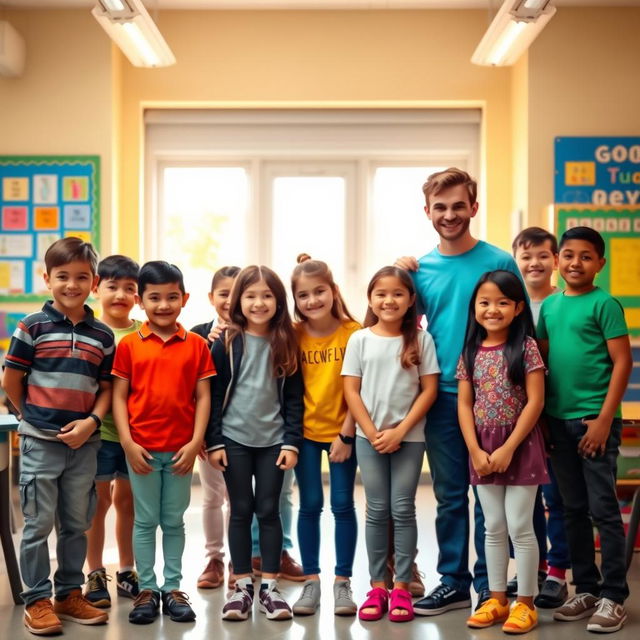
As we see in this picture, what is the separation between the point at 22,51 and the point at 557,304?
11.8 feet

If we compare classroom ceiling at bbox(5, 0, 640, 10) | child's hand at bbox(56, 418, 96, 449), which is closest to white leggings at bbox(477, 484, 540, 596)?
child's hand at bbox(56, 418, 96, 449)

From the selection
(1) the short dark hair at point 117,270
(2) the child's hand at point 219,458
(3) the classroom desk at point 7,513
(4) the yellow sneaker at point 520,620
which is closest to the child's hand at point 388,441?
(2) the child's hand at point 219,458

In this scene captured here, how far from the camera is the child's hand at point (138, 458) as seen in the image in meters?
2.67

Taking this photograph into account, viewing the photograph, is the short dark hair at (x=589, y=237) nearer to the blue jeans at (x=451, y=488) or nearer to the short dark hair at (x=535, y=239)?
the short dark hair at (x=535, y=239)

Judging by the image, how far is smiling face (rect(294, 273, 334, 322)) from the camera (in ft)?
9.25

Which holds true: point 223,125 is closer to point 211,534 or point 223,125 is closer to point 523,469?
point 211,534

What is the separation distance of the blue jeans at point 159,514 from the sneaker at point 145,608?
0.09 ft

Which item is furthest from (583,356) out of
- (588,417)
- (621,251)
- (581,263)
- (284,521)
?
(621,251)

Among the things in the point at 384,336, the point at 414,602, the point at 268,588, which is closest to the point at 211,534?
the point at 268,588

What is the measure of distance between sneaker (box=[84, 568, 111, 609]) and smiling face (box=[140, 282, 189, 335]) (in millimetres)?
853

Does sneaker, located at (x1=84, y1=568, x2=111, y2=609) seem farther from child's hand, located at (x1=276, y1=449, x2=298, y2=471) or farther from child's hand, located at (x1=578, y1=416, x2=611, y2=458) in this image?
child's hand, located at (x1=578, y1=416, x2=611, y2=458)

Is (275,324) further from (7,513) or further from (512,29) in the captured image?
(512,29)

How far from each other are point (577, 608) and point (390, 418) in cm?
83

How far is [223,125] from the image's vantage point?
5367mm
